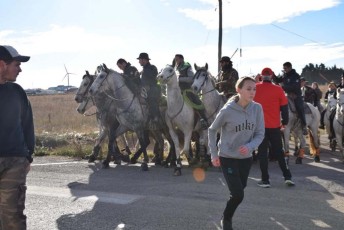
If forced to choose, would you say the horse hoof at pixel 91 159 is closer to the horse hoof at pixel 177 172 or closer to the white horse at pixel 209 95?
the horse hoof at pixel 177 172

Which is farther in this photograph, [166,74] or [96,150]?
[96,150]

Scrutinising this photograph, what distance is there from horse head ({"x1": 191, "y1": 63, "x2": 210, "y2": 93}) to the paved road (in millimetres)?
2104

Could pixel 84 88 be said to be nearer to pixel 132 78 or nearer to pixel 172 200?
pixel 132 78

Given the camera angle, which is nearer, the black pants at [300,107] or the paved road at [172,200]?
the paved road at [172,200]

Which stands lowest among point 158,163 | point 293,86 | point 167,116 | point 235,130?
point 158,163

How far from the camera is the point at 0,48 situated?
434 centimetres

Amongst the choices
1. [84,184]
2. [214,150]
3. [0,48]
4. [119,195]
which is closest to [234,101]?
[214,150]

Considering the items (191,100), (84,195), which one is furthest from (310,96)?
(84,195)

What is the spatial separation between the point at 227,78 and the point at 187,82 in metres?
1.10

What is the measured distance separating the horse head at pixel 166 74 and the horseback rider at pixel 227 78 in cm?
182

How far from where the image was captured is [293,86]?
11523 mm

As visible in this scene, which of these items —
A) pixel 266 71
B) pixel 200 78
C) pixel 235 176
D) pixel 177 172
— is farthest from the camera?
pixel 200 78

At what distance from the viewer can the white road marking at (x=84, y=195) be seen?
7598 millimetres

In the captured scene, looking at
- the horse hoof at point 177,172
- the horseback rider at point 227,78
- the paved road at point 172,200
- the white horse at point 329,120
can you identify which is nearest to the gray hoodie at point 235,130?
the paved road at point 172,200
